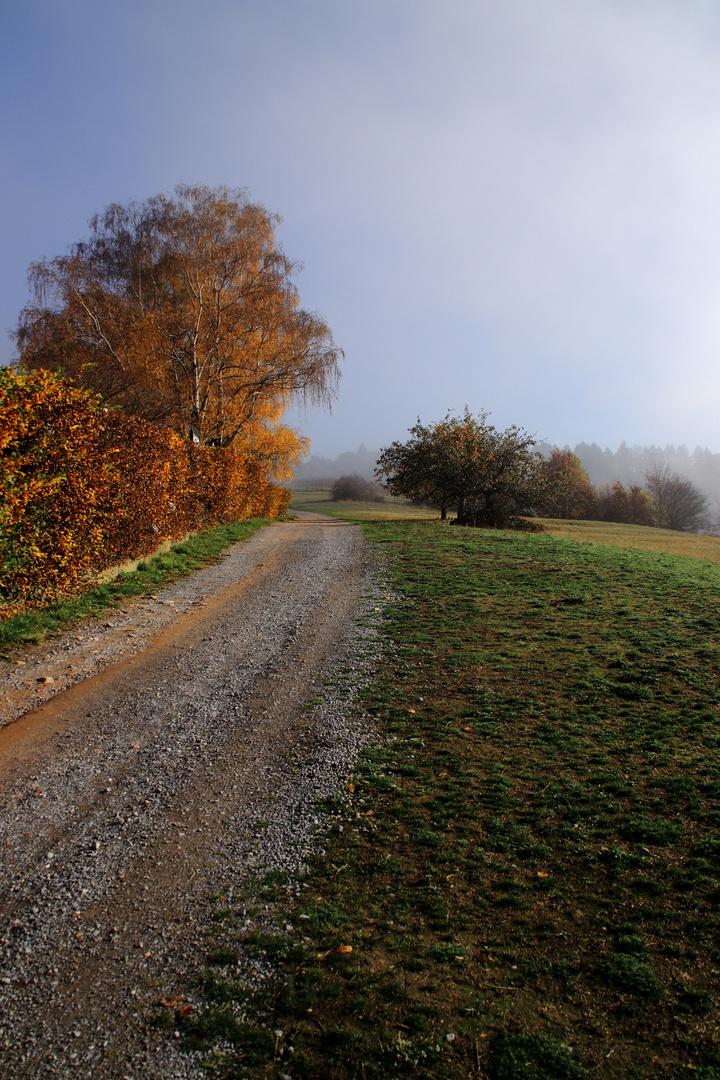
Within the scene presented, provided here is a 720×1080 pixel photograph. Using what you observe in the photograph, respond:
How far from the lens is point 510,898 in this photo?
3.15 metres

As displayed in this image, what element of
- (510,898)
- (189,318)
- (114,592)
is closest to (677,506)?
(189,318)

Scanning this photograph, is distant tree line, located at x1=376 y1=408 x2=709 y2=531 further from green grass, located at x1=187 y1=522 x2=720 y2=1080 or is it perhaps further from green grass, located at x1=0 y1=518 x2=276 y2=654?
green grass, located at x1=187 y1=522 x2=720 y2=1080

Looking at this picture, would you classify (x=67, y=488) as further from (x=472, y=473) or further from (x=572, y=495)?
(x=572, y=495)

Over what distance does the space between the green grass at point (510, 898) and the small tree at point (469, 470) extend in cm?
2272

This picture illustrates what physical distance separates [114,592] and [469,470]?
22.3 m

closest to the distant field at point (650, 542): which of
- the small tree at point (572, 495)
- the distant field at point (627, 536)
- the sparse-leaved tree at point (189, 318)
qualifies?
the distant field at point (627, 536)

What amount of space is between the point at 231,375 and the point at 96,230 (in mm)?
7448

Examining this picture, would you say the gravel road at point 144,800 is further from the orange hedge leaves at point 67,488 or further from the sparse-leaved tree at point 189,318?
the sparse-leaved tree at point 189,318

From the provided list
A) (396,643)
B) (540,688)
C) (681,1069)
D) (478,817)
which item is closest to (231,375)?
(396,643)

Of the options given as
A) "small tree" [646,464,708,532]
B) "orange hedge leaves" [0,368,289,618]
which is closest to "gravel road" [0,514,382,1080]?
"orange hedge leaves" [0,368,289,618]

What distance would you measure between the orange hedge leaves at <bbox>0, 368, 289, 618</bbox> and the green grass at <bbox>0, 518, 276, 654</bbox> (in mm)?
231

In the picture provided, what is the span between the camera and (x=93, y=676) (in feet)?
20.5

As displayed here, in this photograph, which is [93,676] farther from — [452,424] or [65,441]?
[452,424]

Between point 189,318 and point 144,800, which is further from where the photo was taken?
point 189,318
